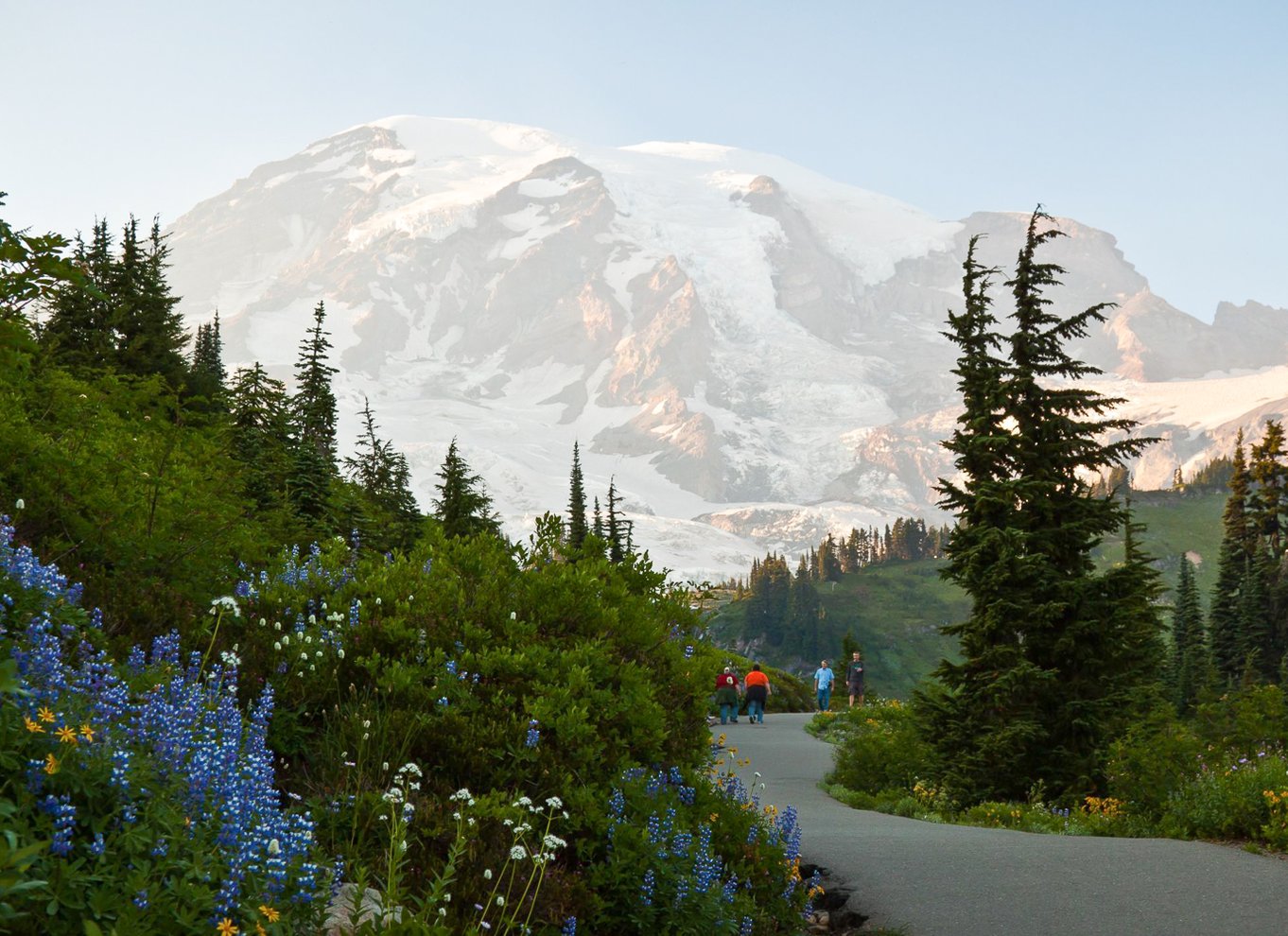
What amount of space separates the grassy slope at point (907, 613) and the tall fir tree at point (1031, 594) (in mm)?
145148

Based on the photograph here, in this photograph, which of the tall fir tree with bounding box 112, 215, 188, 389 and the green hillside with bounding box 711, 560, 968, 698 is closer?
the tall fir tree with bounding box 112, 215, 188, 389

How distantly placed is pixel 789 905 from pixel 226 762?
13.5ft

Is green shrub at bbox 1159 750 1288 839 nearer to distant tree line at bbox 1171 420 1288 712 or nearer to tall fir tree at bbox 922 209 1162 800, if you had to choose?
tall fir tree at bbox 922 209 1162 800

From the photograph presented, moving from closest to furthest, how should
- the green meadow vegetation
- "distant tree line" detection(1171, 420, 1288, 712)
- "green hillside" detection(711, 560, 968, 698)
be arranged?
1. the green meadow vegetation
2. "distant tree line" detection(1171, 420, 1288, 712)
3. "green hillside" detection(711, 560, 968, 698)

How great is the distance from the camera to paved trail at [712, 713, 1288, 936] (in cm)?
716

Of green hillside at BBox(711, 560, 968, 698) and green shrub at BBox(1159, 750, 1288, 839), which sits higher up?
green shrub at BBox(1159, 750, 1288, 839)

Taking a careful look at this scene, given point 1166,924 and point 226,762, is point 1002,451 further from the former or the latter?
point 226,762

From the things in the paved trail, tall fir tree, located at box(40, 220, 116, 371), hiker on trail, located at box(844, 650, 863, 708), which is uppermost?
tall fir tree, located at box(40, 220, 116, 371)

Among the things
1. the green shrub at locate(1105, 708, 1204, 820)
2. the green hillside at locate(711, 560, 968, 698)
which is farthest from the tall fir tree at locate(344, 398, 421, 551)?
the green hillside at locate(711, 560, 968, 698)

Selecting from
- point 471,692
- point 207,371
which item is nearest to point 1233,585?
point 207,371

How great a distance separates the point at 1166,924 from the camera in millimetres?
7078

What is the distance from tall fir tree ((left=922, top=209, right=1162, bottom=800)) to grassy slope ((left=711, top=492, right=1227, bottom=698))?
145148 millimetres

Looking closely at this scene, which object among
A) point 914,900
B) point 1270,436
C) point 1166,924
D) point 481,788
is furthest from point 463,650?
point 1270,436

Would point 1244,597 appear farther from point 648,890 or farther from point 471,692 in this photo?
point 648,890
